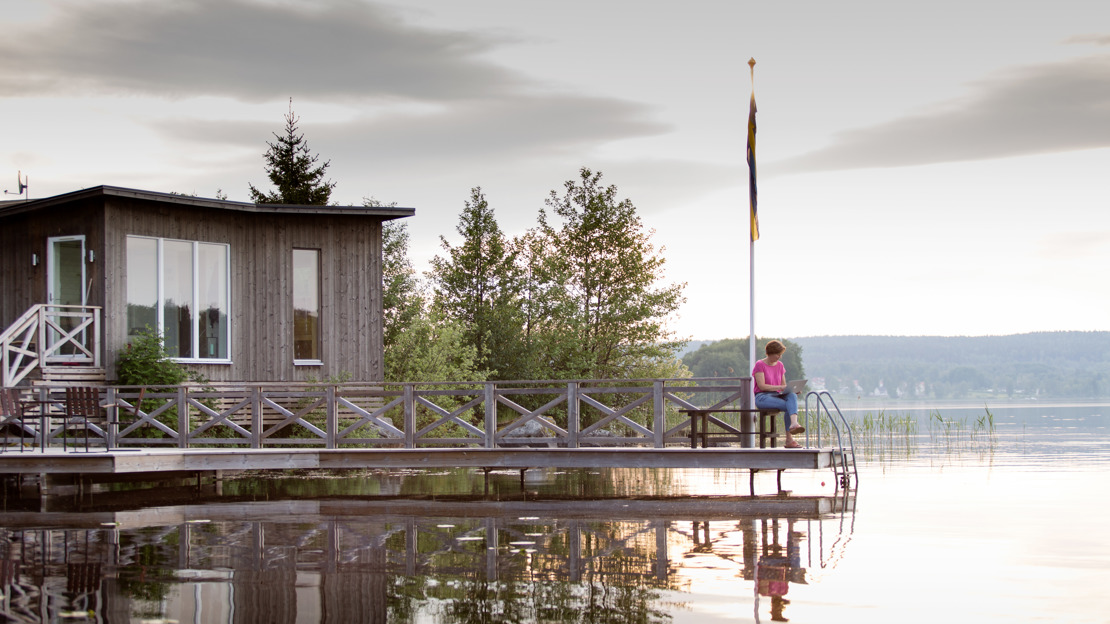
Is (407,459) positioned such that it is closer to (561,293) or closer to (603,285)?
(561,293)

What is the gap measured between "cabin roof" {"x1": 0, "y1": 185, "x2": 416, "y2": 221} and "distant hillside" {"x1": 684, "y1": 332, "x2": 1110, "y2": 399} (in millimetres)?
95337

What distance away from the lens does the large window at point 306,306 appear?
67.2 ft

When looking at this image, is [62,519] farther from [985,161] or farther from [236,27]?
[985,161]

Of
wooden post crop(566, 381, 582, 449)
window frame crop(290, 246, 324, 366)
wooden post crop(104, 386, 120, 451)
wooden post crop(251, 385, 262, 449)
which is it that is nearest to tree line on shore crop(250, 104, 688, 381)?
window frame crop(290, 246, 324, 366)

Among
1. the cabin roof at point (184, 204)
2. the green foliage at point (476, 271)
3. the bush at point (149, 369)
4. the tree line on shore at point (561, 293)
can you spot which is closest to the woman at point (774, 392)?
the cabin roof at point (184, 204)

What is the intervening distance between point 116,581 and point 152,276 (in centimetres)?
1168

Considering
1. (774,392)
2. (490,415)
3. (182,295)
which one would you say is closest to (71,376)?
(182,295)

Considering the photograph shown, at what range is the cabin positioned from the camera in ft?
59.7

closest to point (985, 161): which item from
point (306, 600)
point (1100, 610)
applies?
point (1100, 610)

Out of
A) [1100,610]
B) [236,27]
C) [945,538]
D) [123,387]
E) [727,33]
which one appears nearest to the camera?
[1100,610]

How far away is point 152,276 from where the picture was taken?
18938mm

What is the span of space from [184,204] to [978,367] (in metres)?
110

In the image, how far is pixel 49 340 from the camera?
18.4 metres

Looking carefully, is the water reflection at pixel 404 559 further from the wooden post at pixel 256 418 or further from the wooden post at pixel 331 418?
the wooden post at pixel 256 418
